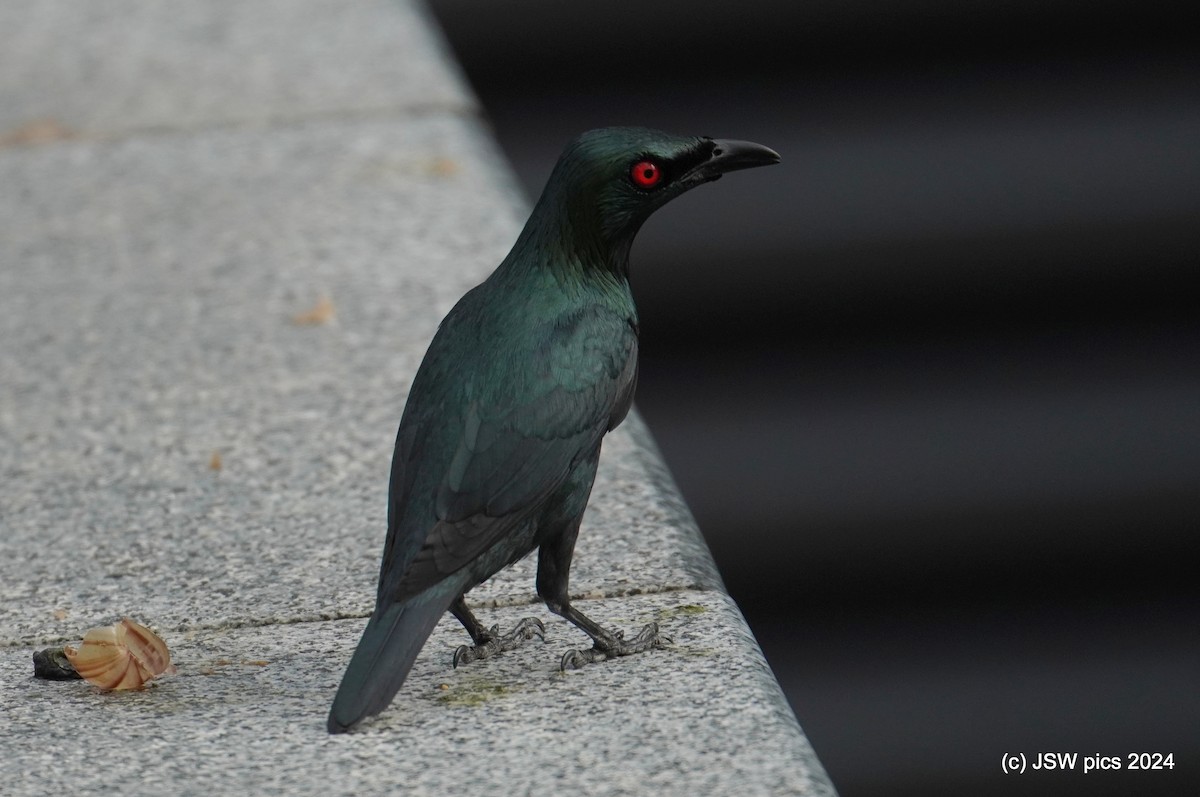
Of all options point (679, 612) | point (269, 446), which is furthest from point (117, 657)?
point (269, 446)

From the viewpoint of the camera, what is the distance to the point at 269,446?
3.39 meters

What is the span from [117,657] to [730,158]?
1.14m

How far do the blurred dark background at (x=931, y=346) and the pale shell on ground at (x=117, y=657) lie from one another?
2.93 meters

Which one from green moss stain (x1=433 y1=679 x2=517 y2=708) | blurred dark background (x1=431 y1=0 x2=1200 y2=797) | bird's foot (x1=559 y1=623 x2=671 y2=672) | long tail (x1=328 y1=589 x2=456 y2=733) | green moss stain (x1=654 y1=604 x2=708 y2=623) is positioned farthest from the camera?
blurred dark background (x1=431 y1=0 x2=1200 y2=797)

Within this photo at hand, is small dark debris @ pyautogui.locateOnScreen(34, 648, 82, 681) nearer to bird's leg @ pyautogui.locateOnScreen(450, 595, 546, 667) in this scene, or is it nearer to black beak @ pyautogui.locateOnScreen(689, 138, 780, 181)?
bird's leg @ pyautogui.locateOnScreen(450, 595, 546, 667)

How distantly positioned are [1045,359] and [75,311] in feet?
Answer: 9.97

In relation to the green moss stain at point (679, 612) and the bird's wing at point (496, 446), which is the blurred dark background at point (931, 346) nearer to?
the green moss stain at point (679, 612)

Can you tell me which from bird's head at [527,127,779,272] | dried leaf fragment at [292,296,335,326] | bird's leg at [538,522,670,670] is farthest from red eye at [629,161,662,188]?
dried leaf fragment at [292,296,335,326]

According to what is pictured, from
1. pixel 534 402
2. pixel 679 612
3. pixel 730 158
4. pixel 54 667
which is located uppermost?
pixel 730 158

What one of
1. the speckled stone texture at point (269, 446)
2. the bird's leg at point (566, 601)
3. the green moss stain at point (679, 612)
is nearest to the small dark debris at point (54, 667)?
the speckled stone texture at point (269, 446)

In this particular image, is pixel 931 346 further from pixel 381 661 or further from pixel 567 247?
pixel 381 661

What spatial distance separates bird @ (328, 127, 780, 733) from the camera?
90.0 inches

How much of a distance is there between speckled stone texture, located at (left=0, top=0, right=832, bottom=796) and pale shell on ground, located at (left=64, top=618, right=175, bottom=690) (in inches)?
1.1

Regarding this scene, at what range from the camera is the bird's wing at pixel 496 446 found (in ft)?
7.48
